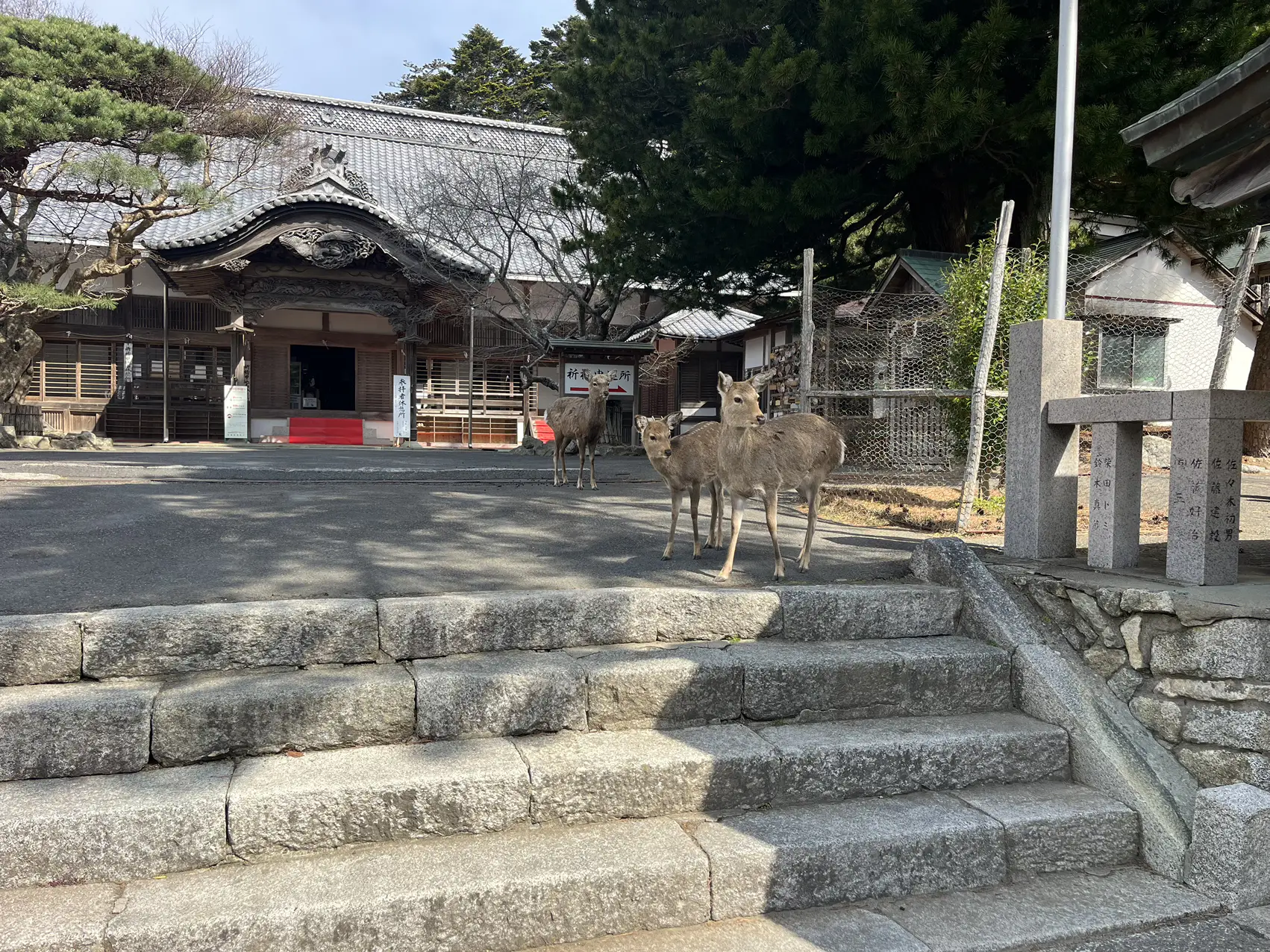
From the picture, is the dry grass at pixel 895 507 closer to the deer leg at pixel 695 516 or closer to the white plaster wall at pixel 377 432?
the deer leg at pixel 695 516

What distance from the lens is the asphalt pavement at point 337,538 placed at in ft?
15.8

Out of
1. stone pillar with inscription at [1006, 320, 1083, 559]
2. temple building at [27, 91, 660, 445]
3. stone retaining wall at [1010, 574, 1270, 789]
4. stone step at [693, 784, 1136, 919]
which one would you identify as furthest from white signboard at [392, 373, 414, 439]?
stone step at [693, 784, 1136, 919]

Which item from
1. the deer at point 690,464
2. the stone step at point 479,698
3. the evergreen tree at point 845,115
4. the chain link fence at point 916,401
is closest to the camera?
the stone step at point 479,698

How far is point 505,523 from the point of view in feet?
24.4

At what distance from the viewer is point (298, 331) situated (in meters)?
23.0

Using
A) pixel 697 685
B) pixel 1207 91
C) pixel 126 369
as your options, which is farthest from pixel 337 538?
pixel 126 369

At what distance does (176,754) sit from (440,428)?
2072 centimetres

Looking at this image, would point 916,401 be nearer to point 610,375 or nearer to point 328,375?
point 610,375

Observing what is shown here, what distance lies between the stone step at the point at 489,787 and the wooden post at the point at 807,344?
5.10 metres

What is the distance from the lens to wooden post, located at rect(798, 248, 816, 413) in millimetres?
8828

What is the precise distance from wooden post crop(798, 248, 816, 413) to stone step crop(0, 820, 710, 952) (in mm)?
6151

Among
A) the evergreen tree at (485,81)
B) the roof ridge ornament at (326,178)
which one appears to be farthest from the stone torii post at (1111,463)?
the evergreen tree at (485,81)

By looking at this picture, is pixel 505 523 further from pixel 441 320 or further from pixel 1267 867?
pixel 441 320

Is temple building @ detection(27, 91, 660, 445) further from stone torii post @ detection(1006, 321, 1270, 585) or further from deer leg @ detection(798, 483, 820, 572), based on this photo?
stone torii post @ detection(1006, 321, 1270, 585)
